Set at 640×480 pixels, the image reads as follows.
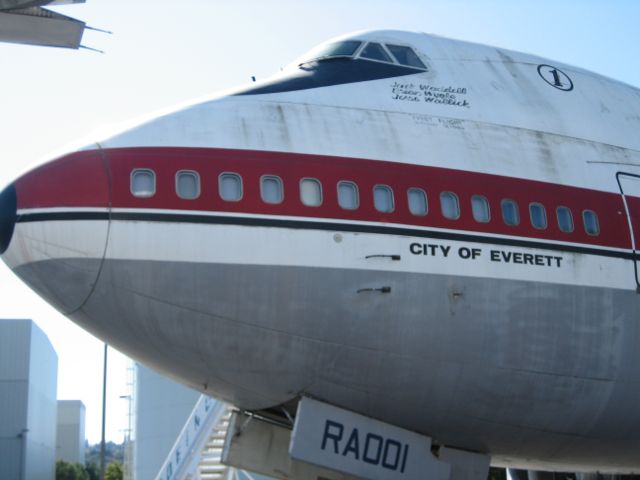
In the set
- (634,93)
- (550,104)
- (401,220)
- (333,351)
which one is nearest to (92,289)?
(333,351)

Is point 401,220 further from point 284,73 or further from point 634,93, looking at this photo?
point 634,93

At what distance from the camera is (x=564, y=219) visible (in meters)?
13.5

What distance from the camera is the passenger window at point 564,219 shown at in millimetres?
13398

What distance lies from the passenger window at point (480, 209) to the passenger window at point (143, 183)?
13.9 ft

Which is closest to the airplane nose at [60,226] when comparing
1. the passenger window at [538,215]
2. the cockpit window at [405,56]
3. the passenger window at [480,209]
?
the passenger window at [480,209]

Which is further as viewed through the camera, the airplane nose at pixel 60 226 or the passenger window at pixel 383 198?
the passenger window at pixel 383 198

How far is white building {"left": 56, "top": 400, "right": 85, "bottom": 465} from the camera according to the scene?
120938 mm

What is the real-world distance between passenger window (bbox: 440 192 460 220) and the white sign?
2.85 m

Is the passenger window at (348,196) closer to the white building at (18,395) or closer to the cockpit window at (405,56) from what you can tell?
the cockpit window at (405,56)

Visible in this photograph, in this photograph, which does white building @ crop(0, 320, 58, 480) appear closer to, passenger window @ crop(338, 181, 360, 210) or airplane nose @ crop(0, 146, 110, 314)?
airplane nose @ crop(0, 146, 110, 314)

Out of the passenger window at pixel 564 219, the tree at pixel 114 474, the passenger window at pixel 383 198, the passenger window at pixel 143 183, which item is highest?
the tree at pixel 114 474

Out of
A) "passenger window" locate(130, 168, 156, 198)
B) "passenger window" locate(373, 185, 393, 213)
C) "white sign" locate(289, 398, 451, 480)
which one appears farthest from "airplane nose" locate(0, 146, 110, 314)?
"passenger window" locate(373, 185, 393, 213)

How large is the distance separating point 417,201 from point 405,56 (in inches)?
113

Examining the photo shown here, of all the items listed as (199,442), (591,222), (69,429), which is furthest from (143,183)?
(69,429)
